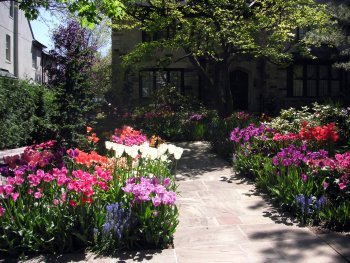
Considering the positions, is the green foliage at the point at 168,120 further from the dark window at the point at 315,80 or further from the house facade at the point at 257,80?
the dark window at the point at 315,80

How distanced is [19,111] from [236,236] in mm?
9703

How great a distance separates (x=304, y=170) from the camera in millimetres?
5797

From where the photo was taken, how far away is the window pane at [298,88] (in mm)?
23234

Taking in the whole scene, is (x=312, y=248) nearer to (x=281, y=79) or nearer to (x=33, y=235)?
(x=33, y=235)

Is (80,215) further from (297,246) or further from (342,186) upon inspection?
(342,186)

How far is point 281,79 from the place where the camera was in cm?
2262

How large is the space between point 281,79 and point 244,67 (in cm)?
229

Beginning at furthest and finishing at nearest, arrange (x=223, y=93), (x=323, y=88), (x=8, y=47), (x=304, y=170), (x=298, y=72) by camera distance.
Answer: (x=8, y=47) → (x=323, y=88) → (x=298, y=72) → (x=223, y=93) → (x=304, y=170)

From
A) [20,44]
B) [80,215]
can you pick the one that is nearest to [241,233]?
[80,215]

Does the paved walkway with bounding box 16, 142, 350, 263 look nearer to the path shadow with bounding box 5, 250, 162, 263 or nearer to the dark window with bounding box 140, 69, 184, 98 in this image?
the path shadow with bounding box 5, 250, 162, 263

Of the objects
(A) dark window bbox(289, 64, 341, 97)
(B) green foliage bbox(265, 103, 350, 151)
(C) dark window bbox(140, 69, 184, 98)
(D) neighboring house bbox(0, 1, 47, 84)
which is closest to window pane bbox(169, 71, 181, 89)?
(C) dark window bbox(140, 69, 184, 98)

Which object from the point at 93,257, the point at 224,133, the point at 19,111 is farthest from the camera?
the point at 19,111

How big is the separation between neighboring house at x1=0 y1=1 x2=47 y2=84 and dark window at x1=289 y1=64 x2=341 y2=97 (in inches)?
599

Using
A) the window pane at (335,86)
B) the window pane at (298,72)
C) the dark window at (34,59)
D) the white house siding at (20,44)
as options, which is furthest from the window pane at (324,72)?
the dark window at (34,59)
